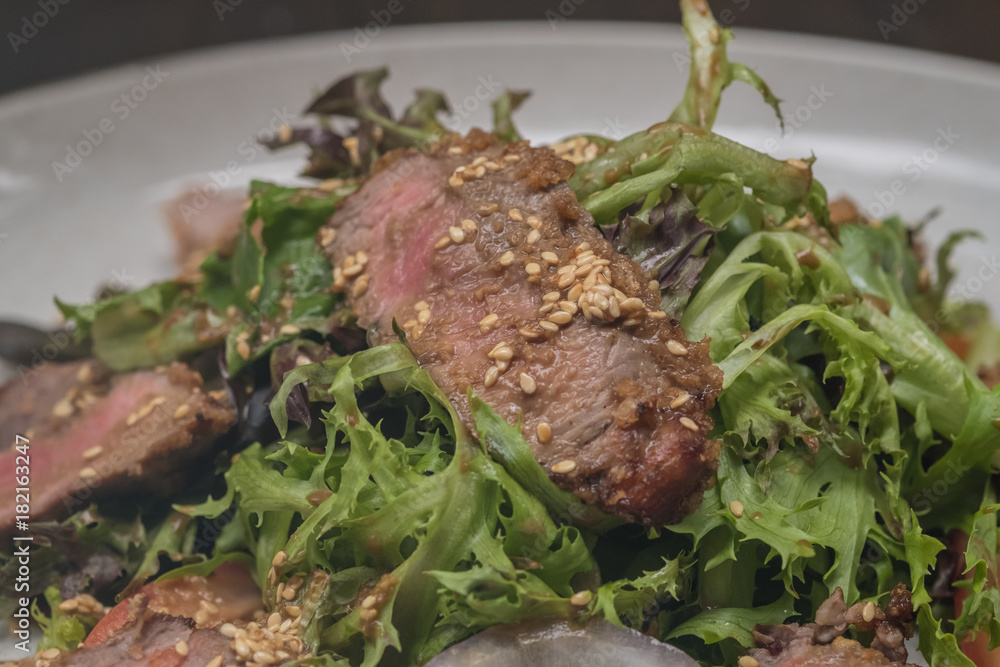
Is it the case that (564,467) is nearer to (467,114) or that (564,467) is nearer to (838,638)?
(838,638)

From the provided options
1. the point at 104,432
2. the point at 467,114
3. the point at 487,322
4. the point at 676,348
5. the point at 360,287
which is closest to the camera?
the point at 676,348

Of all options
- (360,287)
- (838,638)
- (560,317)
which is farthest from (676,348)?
(360,287)

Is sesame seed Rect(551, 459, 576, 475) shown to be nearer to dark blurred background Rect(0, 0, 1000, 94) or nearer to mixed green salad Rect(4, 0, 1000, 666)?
mixed green salad Rect(4, 0, 1000, 666)

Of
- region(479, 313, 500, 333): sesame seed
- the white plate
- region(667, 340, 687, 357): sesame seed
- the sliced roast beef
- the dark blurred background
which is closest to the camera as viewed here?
region(667, 340, 687, 357): sesame seed

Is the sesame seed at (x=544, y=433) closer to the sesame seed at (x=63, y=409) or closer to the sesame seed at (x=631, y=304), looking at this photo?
the sesame seed at (x=631, y=304)

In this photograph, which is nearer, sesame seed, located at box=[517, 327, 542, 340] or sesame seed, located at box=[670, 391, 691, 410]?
sesame seed, located at box=[670, 391, 691, 410]

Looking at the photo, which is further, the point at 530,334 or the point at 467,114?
the point at 467,114

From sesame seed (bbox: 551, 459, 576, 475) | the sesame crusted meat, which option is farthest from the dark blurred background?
sesame seed (bbox: 551, 459, 576, 475)
